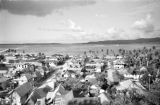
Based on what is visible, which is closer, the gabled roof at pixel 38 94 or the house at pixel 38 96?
the house at pixel 38 96

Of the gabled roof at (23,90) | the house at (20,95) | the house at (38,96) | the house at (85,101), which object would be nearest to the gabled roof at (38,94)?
the house at (38,96)

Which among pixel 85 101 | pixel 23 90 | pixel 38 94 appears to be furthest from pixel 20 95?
pixel 85 101

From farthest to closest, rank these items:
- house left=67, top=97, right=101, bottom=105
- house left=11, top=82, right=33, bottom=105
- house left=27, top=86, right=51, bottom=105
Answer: house left=11, top=82, right=33, bottom=105, house left=27, top=86, right=51, bottom=105, house left=67, top=97, right=101, bottom=105

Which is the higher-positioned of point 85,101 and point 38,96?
point 85,101

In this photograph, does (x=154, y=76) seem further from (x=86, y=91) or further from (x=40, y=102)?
(x=40, y=102)

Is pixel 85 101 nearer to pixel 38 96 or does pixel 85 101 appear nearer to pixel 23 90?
pixel 38 96

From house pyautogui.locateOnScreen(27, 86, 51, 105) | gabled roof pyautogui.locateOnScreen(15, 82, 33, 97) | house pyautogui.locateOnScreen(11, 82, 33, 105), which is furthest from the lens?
gabled roof pyautogui.locateOnScreen(15, 82, 33, 97)

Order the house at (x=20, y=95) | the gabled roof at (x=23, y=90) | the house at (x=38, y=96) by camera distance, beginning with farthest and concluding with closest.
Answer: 1. the gabled roof at (x=23, y=90)
2. the house at (x=20, y=95)
3. the house at (x=38, y=96)

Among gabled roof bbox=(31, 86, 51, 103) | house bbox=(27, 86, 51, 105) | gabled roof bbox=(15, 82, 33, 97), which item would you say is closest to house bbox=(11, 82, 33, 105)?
gabled roof bbox=(15, 82, 33, 97)

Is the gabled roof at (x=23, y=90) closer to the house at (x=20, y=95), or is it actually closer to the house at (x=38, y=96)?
the house at (x=20, y=95)

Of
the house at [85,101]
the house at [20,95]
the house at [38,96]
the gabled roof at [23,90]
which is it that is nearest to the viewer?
the house at [85,101]

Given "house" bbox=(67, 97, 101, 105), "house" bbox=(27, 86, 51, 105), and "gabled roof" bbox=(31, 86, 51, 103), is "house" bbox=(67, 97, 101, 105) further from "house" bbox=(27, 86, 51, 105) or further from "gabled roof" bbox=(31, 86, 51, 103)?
"gabled roof" bbox=(31, 86, 51, 103)

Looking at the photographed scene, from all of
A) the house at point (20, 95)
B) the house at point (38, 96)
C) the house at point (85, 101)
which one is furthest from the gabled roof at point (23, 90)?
the house at point (85, 101)
